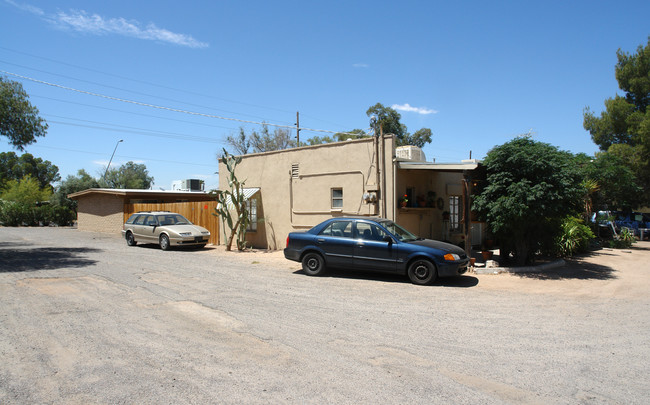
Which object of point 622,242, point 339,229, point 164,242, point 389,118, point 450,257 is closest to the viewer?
point 450,257

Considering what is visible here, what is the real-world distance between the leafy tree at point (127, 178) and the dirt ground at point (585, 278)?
4088cm

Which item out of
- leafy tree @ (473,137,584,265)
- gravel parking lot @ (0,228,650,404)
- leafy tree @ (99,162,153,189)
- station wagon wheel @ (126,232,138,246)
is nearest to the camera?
gravel parking lot @ (0,228,650,404)

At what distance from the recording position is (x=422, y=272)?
9062 mm

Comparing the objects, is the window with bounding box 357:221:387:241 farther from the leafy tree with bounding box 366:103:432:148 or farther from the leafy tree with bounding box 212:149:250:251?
the leafy tree with bounding box 366:103:432:148

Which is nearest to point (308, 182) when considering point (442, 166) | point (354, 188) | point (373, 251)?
point (354, 188)

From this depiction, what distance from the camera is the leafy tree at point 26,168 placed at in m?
64.0

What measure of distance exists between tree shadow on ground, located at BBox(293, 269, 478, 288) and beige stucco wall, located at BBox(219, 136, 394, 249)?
2.86 meters

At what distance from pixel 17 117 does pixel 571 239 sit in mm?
19417

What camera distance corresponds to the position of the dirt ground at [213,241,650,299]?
8.71 m

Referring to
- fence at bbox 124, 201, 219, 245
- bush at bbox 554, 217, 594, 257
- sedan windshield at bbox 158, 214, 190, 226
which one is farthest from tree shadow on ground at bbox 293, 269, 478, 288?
fence at bbox 124, 201, 219, 245

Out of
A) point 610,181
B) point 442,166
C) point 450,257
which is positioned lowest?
point 450,257

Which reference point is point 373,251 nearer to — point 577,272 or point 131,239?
point 577,272

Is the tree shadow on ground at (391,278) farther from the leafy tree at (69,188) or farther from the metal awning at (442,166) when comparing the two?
the leafy tree at (69,188)

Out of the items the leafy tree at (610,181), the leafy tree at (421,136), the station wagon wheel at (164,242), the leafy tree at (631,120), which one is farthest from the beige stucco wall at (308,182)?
the leafy tree at (421,136)
